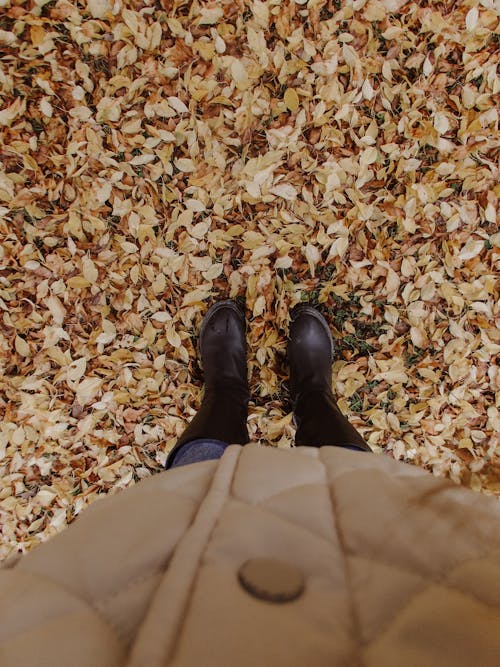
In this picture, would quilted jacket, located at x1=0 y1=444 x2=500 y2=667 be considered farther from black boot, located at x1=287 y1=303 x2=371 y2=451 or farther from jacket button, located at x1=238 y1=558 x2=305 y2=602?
black boot, located at x1=287 y1=303 x2=371 y2=451

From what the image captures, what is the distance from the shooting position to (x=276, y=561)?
0.45m

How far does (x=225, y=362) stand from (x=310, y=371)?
24cm

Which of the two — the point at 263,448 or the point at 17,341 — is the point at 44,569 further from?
the point at 17,341

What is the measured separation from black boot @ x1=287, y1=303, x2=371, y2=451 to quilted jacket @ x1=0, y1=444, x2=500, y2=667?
0.62 meters

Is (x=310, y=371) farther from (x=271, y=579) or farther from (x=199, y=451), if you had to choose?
(x=271, y=579)

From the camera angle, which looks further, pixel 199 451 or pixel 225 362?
pixel 225 362

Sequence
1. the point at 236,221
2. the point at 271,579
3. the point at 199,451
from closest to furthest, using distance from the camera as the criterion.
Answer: the point at 271,579 < the point at 199,451 < the point at 236,221

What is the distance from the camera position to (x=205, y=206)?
1285 mm

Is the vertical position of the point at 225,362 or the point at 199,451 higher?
the point at 225,362

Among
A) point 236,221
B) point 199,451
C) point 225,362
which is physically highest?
point 236,221

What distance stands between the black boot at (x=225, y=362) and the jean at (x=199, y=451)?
0.15 meters

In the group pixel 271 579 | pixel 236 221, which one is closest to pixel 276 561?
pixel 271 579

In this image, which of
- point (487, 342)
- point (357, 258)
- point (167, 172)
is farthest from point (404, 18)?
point (487, 342)

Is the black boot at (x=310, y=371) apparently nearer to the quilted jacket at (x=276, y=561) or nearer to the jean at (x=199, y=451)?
the jean at (x=199, y=451)
